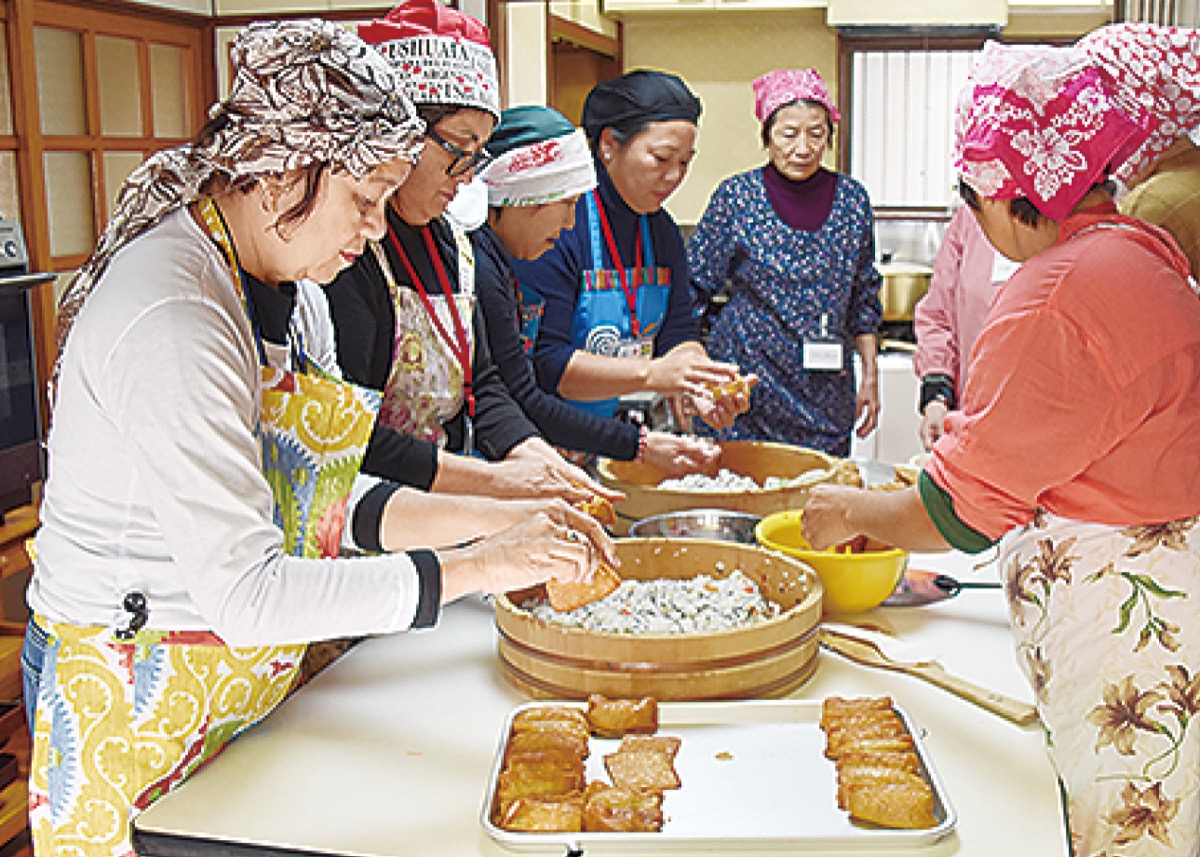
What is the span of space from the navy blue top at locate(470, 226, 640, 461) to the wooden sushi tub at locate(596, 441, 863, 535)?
2.8 inches

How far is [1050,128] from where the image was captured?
1.48 metres

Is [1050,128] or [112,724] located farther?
[1050,128]

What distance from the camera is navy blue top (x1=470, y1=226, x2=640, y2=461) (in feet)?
8.04

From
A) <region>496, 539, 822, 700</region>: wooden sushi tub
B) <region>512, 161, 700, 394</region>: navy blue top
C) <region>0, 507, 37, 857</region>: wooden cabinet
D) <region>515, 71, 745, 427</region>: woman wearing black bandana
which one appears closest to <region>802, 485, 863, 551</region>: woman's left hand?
<region>496, 539, 822, 700</region>: wooden sushi tub

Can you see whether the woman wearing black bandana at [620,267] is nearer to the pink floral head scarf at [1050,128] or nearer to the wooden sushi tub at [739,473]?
the wooden sushi tub at [739,473]

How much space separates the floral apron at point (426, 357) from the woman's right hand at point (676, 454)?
1.54ft

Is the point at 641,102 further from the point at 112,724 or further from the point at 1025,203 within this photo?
the point at 112,724

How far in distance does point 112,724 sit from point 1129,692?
3.95 ft

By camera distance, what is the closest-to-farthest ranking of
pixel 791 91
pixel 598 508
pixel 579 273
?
pixel 598 508, pixel 579 273, pixel 791 91

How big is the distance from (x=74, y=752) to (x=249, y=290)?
551 millimetres

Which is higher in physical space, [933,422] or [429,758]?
[933,422]

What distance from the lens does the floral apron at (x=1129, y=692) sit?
1.51 metres

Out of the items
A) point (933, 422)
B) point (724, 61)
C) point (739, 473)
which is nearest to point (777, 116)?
point (933, 422)

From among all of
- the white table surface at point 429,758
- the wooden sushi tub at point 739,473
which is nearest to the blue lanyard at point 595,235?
the wooden sushi tub at point 739,473
